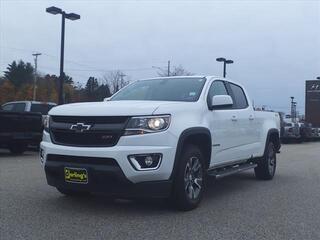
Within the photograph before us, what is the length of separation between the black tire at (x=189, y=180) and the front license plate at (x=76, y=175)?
1.13m

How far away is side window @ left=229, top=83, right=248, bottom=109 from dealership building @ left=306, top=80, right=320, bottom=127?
56908 mm

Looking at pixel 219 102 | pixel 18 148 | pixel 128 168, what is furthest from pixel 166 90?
pixel 18 148

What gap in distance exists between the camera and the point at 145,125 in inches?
245

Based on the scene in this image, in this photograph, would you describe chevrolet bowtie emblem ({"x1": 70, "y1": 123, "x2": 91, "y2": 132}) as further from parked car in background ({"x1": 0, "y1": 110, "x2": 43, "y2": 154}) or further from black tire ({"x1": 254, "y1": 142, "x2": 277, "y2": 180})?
parked car in background ({"x1": 0, "y1": 110, "x2": 43, "y2": 154})

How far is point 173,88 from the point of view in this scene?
773 cm

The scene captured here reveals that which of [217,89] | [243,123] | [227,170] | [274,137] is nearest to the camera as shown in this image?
[217,89]

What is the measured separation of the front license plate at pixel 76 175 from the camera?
6.22 m

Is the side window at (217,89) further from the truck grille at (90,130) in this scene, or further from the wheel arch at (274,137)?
the wheel arch at (274,137)

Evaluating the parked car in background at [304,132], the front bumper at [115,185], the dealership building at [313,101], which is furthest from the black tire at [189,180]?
the dealership building at [313,101]

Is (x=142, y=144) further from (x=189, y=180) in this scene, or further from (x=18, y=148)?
(x=18, y=148)

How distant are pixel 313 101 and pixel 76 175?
62468 millimetres

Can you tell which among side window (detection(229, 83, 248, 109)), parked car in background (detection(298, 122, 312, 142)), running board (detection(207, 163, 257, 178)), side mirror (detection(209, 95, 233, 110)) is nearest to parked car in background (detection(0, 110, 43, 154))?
side window (detection(229, 83, 248, 109))

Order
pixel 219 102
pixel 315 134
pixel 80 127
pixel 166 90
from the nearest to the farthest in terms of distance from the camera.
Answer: pixel 80 127 → pixel 219 102 → pixel 166 90 → pixel 315 134

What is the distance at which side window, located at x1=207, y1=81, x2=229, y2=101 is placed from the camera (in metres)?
7.77
